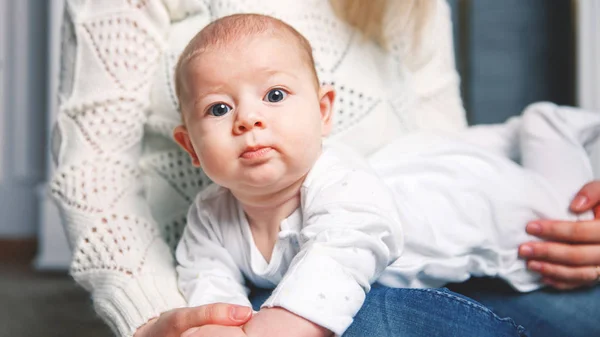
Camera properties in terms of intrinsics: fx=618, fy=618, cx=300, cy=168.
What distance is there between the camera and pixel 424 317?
659mm

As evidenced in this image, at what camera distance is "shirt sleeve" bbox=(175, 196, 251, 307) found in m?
0.75

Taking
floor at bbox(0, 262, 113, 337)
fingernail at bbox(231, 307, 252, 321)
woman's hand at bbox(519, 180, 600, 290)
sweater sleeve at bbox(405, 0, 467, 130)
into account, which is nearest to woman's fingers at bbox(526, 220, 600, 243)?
woman's hand at bbox(519, 180, 600, 290)

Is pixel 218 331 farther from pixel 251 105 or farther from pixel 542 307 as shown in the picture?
pixel 542 307

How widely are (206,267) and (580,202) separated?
566 mm

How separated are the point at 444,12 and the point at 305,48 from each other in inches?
23.7

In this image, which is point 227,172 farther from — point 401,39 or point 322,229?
point 401,39

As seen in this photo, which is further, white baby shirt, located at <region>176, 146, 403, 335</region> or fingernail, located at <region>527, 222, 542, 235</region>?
fingernail, located at <region>527, 222, 542, 235</region>

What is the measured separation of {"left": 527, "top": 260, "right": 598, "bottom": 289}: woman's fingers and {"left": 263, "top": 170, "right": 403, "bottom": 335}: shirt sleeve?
288 mm

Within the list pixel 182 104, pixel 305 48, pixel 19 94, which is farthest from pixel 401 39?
pixel 19 94

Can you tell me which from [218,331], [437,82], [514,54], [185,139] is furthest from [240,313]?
[514,54]

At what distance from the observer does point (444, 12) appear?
1282 millimetres

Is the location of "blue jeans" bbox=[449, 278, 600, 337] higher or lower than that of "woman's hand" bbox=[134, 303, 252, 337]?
lower

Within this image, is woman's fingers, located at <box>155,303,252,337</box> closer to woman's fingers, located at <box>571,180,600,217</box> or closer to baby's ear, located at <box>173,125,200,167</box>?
baby's ear, located at <box>173,125,200,167</box>

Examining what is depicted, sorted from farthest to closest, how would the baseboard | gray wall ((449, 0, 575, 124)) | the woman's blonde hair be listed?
the baseboard
gray wall ((449, 0, 575, 124))
the woman's blonde hair
